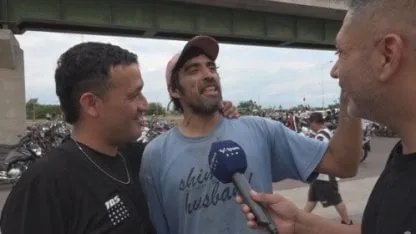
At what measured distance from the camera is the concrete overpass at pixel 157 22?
614 inches

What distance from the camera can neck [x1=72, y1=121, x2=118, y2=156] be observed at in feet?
7.31

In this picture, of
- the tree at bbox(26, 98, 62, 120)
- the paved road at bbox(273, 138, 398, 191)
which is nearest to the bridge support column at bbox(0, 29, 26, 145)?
the paved road at bbox(273, 138, 398, 191)

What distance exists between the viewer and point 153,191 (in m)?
2.44

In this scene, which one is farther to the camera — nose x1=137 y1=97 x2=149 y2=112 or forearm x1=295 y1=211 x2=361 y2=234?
nose x1=137 y1=97 x2=149 y2=112

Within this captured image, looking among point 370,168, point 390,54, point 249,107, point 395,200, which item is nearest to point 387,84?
point 390,54

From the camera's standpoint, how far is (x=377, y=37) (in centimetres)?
129

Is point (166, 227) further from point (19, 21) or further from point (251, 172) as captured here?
point (19, 21)

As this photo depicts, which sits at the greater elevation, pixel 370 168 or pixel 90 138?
pixel 90 138

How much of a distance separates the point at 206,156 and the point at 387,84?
1.27 metres

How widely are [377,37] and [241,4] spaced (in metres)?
18.4

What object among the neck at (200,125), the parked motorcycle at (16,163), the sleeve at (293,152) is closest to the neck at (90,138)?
the neck at (200,125)

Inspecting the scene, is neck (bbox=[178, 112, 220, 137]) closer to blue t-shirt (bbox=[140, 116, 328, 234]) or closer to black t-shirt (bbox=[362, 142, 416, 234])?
blue t-shirt (bbox=[140, 116, 328, 234])

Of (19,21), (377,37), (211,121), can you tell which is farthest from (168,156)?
(19,21)

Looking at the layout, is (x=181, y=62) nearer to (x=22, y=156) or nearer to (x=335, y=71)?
(x=335, y=71)
